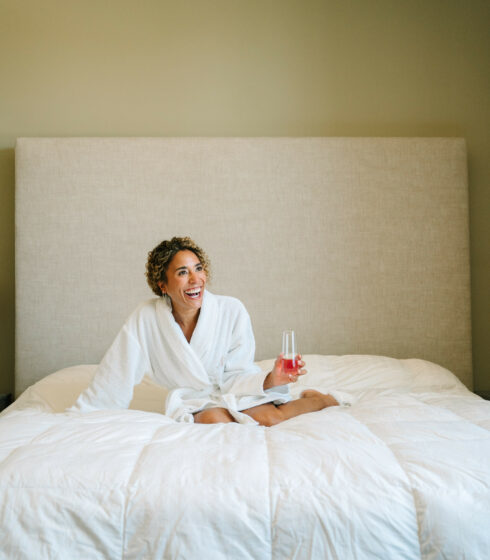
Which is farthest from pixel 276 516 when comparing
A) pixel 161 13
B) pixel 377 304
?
pixel 161 13

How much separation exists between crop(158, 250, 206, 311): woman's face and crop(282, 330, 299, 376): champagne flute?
18.9 inches

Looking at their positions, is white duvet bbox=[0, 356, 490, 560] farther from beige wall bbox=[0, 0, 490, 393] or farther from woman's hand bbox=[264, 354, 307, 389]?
beige wall bbox=[0, 0, 490, 393]

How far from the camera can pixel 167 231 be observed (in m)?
2.69

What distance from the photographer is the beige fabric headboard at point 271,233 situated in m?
2.65

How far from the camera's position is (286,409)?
5.75ft

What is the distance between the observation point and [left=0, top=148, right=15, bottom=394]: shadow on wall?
9.18 feet

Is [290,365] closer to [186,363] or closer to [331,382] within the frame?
[186,363]

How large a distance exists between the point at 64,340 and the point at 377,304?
1.59 metres

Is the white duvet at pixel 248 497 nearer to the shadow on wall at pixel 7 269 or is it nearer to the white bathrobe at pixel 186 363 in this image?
the white bathrobe at pixel 186 363

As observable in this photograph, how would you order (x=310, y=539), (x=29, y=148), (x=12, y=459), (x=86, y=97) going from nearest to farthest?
(x=310, y=539), (x=12, y=459), (x=29, y=148), (x=86, y=97)

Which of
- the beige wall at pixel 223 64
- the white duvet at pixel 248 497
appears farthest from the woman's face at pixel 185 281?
the beige wall at pixel 223 64

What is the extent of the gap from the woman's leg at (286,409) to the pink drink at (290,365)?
8.8 inches

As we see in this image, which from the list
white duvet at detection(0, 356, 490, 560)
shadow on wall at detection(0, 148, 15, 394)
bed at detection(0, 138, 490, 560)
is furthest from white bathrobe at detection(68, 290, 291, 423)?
shadow on wall at detection(0, 148, 15, 394)

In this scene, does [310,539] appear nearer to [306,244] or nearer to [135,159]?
[306,244]
